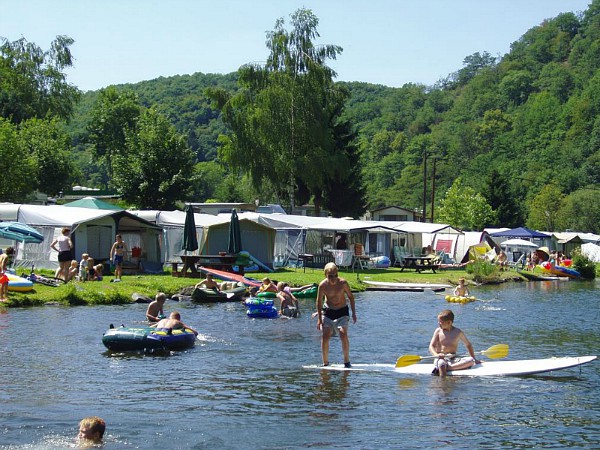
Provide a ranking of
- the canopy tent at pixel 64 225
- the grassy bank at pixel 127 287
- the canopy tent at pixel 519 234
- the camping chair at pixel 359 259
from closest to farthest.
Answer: the grassy bank at pixel 127 287 < the canopy tent at pixel 64 225 < the camping chair at pixel 359 259 < the canopy tent at pixel 519 234

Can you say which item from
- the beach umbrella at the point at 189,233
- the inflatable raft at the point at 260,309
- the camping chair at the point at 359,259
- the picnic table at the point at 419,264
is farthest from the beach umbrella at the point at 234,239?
the picnic table at the point at 419,264

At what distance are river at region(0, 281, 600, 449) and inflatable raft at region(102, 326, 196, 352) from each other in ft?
0.90

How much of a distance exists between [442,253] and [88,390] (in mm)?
43245

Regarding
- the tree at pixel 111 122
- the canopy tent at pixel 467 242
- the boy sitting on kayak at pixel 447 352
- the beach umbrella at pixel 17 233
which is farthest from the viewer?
the tree at pixel 111 122

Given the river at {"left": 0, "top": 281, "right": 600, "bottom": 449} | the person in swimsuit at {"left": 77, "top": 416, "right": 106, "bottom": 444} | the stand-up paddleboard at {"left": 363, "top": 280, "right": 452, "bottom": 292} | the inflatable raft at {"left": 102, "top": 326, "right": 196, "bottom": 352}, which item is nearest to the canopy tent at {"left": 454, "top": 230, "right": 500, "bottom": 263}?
the stand-up paddleboard at {"left": 363, "top": 280, "right": 452, "bottom": 292}

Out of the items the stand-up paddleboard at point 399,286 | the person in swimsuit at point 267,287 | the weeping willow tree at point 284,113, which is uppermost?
the weeping willow tree at point 284,113

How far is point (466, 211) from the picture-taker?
286 feet

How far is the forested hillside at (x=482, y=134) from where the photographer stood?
3979 inches

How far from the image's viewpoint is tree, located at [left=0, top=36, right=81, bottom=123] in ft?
257

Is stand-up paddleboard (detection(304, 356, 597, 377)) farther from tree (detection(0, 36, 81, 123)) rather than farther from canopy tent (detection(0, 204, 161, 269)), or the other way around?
tree (detection(0, 36, 81, 123))

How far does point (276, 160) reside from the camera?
60812 mm

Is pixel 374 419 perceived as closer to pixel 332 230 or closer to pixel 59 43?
pixel 332 230

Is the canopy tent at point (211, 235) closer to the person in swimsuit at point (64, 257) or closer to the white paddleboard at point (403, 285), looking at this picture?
the white paddleboard at point (403, 285)

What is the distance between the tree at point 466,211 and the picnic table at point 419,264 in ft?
114
